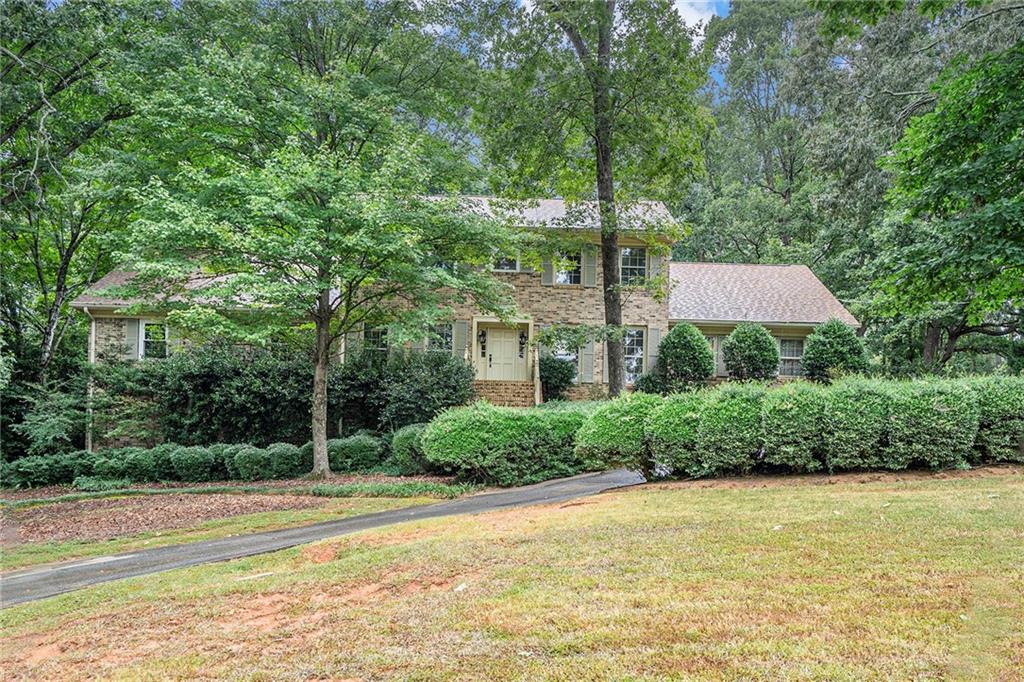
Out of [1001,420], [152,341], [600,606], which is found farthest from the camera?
[152,341]

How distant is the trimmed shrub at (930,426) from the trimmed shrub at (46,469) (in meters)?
16.6

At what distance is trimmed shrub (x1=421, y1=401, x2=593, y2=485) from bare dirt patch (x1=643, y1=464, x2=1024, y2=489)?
2710mm

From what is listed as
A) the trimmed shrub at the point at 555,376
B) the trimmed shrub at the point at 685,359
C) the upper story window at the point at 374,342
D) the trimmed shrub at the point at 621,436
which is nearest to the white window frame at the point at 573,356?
the trimmed shrub at the point at 555,376

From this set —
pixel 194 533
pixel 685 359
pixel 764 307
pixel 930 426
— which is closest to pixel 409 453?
pixel 194 533

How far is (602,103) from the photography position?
14.0 m

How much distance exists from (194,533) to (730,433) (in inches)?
311

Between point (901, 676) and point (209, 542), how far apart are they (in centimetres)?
773

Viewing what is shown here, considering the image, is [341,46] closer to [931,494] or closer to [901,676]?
[931,494]

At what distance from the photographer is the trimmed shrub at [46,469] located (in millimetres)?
13531

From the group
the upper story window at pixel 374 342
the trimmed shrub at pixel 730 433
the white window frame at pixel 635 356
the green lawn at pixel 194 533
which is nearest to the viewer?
the green lawn at pixel 194 533

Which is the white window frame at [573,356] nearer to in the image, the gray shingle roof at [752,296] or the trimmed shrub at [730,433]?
the gray shingle roof at [752,296]

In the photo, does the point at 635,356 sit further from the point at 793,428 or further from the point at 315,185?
the point at 315,185

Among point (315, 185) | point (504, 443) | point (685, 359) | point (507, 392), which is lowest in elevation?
point (504, 443)

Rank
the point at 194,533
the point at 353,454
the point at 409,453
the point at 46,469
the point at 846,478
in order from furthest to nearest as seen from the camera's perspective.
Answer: the point at 46,469
the point at 353,454
the point at 409,453
the point at 194,533
the point at 846,478
